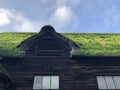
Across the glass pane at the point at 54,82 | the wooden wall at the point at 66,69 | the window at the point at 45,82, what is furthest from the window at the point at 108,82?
the window at the point at 45,82

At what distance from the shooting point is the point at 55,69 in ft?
45.3

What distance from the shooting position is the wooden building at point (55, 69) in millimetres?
12891

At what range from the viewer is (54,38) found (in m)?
15.8

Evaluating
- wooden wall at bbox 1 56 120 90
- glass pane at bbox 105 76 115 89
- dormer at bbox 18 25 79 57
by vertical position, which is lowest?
glass pane at bbox 105 76 115 89

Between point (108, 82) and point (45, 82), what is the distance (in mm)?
4032

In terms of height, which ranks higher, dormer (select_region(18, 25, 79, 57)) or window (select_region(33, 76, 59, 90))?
dormer (select_region(18, 25, 79, 57))

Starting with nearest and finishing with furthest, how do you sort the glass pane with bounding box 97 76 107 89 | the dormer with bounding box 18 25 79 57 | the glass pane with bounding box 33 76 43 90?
the glass pane with bounding box 33 76 43 90 → the glass pane with bounding box 97 76 107 89 → the dormer with bounding box 18 25 79 57

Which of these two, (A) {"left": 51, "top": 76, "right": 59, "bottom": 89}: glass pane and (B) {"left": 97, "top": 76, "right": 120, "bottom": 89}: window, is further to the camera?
(B) {"left": 97, "top": 76, "right": 120, "bottom": 89}: window

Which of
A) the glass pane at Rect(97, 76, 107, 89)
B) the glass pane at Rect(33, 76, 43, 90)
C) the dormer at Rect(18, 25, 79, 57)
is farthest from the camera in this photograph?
the dormer at Rect(18, 25, 79, 57)

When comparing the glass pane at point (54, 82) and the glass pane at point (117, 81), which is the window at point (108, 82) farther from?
the glass pane at point (54, 82)

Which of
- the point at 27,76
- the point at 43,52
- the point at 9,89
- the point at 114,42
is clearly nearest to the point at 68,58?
→ the point at 43,52

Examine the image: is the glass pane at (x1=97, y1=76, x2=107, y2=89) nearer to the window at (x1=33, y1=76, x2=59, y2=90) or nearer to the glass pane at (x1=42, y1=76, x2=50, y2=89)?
the window at (x1=33, y1=76, x2=59, y2=90)

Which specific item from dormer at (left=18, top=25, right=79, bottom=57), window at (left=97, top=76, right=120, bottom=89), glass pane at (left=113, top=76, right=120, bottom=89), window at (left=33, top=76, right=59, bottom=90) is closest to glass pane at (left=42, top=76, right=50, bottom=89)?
window at (left=33, top=76, right=59, bottom=90)

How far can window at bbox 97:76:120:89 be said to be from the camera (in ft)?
43.1
